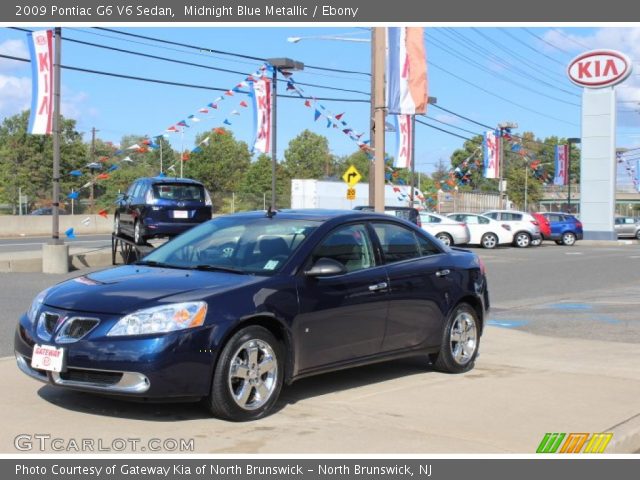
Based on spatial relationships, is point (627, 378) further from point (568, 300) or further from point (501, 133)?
point (501, 133)

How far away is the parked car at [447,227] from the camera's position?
32631 millimetres

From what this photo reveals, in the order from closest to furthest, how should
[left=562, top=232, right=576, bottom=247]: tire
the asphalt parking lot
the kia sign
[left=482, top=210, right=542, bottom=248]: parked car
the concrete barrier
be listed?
1. the asphalt parking lot
2. [left=482, top=210, right=542, bottom=248]: parked car
3. the concrete barrier
4. [left=562, top=232, right=576, bottom=247]: tire
5. the kia sign

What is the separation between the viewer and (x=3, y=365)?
25.7ft

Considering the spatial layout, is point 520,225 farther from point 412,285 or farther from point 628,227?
point 412,285

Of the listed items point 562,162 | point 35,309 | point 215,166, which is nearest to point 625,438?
point 35,309

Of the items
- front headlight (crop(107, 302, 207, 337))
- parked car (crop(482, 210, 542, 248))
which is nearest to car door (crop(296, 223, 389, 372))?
front headlight (crop(107, 302, 207, 337))

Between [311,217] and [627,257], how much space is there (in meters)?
24.9

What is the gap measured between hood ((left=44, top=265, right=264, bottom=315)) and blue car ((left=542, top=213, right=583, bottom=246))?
118 ft

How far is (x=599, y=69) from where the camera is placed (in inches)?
1704

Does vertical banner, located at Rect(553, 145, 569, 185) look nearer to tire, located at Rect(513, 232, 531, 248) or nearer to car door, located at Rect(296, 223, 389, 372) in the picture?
tire, located at Rect(513, 232, 531, 248)

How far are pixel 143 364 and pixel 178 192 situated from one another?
14424 mm

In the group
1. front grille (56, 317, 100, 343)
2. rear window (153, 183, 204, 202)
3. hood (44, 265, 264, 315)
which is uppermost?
rear window (153, 183, 204, 202)

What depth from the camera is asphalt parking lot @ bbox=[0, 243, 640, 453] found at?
218 inches

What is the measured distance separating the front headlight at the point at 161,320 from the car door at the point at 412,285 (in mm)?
2083
